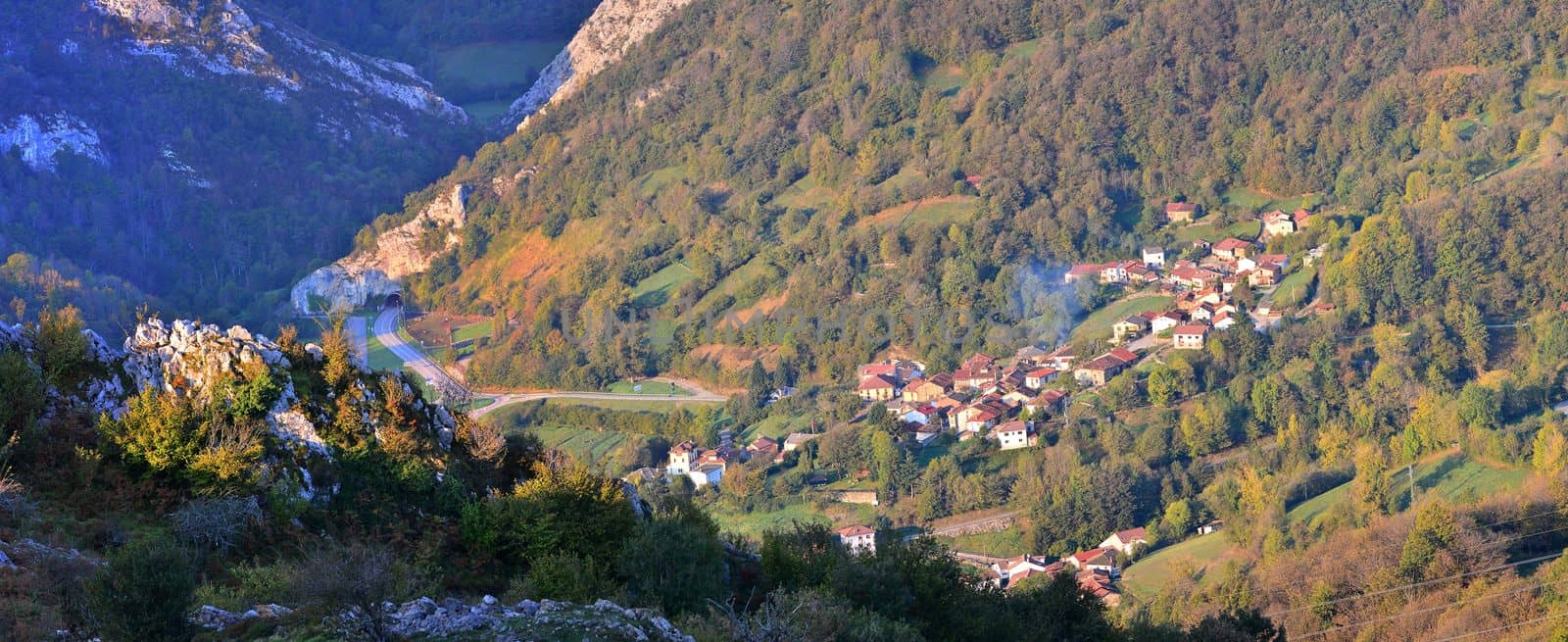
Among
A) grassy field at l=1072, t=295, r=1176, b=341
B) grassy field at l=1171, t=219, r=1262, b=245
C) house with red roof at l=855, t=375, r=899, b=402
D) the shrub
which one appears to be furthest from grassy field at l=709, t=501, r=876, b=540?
the shrub

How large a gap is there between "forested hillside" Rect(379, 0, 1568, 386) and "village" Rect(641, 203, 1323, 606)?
1876 millimetres

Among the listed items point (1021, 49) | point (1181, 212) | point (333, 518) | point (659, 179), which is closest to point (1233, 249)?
point (1181, 212)

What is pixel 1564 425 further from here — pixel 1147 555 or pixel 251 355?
pixel 251 355

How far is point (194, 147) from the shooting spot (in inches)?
2990

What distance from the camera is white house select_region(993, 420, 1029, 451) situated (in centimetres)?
4681

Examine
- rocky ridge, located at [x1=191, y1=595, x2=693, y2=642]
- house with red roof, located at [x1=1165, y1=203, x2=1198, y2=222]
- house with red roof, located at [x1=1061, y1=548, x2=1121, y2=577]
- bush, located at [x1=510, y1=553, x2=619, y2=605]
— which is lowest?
house with red roof, located at [x1=1061, y1=548, x2=1121, y2=577]

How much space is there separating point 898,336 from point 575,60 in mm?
41394

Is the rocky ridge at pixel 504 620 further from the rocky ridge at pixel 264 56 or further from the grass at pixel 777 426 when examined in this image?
the rocky ridge at pixel 264 56

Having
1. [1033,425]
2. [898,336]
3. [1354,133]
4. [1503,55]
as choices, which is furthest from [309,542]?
[1503,55]

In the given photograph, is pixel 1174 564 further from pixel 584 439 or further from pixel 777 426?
pixel 584 439

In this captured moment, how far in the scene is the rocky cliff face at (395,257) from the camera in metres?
71.2

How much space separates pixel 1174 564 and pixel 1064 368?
586 inches

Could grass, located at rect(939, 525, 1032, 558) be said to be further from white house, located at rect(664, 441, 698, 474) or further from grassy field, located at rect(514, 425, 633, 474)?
grassy field, located at rect(514, 425, 633, 474)

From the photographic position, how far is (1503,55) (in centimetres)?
6431
